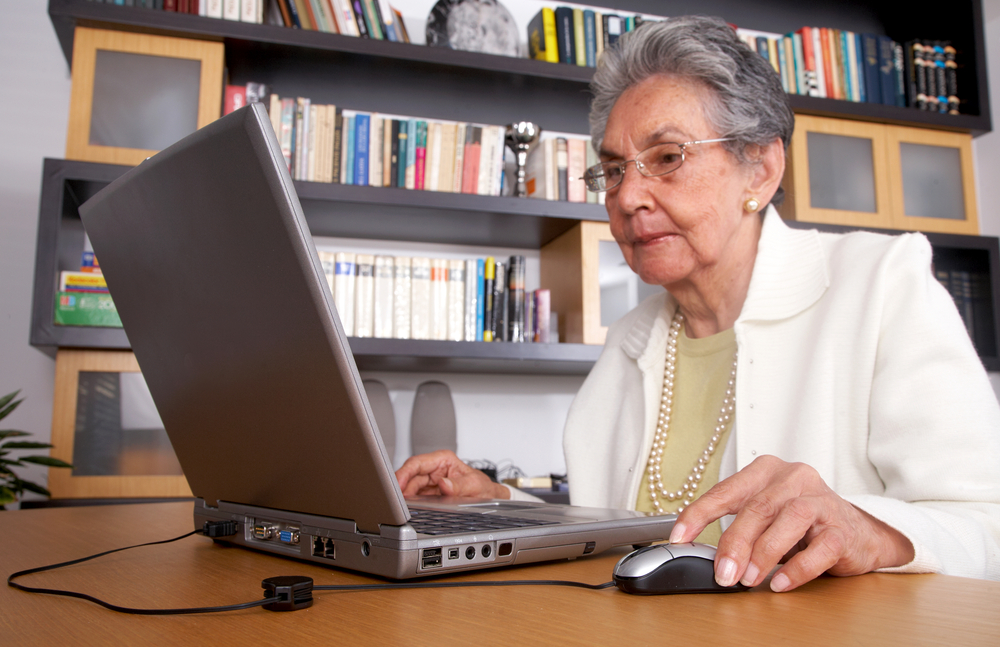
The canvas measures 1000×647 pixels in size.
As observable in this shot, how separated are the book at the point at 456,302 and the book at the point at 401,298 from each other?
120 mm

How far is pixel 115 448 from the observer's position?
187 centimetres

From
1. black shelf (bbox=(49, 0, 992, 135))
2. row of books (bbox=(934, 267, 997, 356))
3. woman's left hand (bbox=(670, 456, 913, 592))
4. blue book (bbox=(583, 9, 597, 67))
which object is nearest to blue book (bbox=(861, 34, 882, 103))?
black shelf (bbox=(49, 0, 992, 135))

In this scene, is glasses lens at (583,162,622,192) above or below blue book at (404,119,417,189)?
below

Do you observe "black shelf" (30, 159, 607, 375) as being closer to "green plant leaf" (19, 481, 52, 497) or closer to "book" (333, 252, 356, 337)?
"book" (333, 252, 356, 337)

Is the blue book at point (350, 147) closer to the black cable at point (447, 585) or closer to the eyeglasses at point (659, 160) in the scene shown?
the eyeglasses at point (659, 160)

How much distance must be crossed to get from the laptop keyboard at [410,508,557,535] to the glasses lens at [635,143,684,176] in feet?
2.17

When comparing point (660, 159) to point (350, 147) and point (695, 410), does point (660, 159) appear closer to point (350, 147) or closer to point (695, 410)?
point (695, 410)

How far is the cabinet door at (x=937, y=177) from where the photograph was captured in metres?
2.37

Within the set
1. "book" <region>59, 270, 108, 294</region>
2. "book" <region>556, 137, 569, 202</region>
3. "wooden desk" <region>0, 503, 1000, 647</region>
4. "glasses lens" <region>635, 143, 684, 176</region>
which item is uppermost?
"book" <region>556, 137, 569, 202</region>

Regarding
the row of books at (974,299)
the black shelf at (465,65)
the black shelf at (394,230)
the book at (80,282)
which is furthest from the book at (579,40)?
the book at (80,282)

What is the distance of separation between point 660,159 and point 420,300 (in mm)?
1092

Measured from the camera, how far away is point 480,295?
213 centimetres

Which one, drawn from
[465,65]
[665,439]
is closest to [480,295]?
[465,65]

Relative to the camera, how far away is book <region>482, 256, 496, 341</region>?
2.12m
